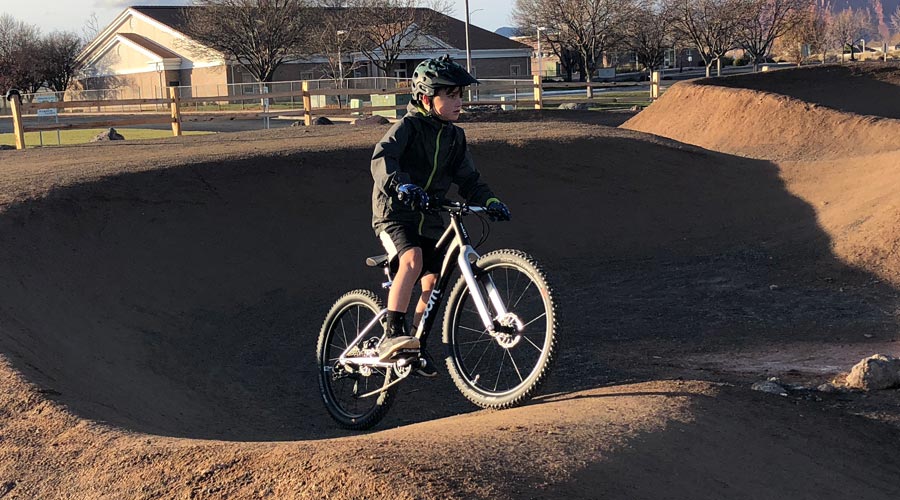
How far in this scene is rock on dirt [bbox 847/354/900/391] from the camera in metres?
6.06

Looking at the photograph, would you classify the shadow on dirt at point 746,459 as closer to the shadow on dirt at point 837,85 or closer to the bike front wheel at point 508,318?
the bike front wheel at point 508,318

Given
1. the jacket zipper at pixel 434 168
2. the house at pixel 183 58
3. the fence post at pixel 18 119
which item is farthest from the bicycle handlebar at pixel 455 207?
the house at pixel 183 58

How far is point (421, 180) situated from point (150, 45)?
71202 millimetres

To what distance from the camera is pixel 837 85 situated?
28188mm

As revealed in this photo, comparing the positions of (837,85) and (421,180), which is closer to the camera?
(421,180)

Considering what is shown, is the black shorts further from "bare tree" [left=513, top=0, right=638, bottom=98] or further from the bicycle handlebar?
"bare tree" [left=513, top=0, right=638, bottom=98]

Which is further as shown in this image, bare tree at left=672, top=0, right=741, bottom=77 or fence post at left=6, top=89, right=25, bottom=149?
bare tree at left=672, top=0, right=741, bottom=77

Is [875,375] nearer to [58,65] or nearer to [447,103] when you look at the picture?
[447,103]

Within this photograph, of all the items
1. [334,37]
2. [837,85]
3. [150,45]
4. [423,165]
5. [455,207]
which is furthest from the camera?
[150,45]

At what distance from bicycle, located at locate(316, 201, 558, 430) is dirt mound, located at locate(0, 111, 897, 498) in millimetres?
272

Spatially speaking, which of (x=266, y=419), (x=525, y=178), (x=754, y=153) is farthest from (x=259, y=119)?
(x=266, y=419)

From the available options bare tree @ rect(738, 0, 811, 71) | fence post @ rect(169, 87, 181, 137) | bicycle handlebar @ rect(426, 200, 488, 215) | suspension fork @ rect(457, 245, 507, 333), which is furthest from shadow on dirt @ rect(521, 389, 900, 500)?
bare tree @ rect(738, 0, 811, 71)

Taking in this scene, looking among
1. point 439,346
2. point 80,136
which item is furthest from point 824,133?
point 80,136

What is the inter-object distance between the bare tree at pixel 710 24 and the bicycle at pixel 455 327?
5227 cm
